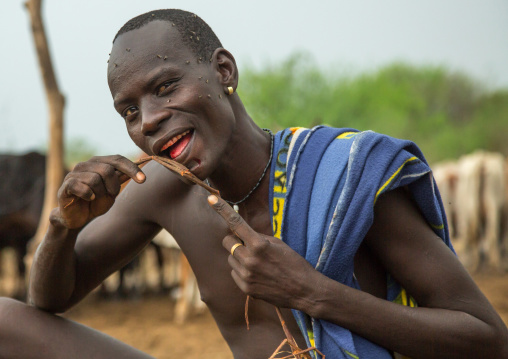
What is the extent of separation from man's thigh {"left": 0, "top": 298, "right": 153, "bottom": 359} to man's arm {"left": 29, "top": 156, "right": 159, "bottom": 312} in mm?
69

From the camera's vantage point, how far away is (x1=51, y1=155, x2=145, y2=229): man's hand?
5.18ft

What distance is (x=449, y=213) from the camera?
9469mm

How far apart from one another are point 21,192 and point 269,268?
672 cm

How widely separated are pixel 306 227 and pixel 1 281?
9.73 m

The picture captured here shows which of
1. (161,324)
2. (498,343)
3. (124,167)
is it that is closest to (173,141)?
(124,167)

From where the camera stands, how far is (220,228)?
1.87m

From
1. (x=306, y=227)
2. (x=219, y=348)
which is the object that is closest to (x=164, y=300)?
(x=219, y=348)

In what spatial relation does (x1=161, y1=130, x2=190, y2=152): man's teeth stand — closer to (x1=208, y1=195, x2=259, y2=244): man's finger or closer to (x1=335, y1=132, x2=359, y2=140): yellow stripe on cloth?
(x1=208, y1=195, x2=259, y2=244): man's finger

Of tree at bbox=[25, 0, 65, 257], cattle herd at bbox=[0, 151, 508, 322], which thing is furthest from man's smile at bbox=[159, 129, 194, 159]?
cattle herd at bbox=[0, 151, 508, 322]

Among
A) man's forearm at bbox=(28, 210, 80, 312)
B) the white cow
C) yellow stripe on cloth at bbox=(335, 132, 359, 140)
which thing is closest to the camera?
yellow stripe on cloth at bbox=(335, 132, 359, 140)

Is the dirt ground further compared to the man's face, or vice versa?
the dirt ground

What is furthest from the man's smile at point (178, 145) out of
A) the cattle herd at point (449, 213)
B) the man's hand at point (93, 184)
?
the cattle herd at point (449, 213)

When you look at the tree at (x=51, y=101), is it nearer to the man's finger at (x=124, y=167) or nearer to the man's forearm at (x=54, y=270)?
the man's forearm at (x=54, y=270)

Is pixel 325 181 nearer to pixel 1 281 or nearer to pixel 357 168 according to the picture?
pixel 357 168
